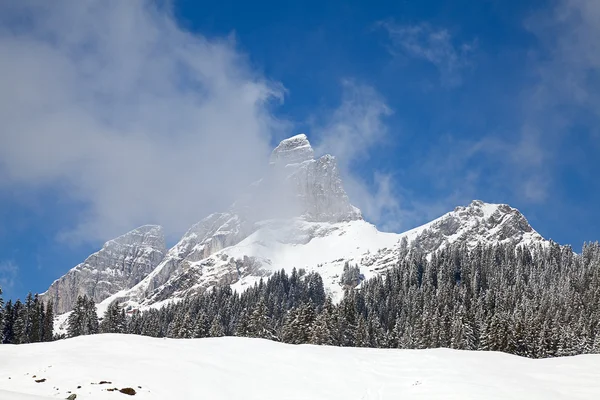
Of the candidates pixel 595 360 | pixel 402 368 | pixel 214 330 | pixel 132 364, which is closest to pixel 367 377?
pixel 402 368

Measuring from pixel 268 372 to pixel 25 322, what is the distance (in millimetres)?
70930

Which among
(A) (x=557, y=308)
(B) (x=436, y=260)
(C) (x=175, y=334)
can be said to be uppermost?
(B) (x=436, y=260)

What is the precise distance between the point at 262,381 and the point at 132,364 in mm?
7741

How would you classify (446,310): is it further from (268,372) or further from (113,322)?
(268,372)

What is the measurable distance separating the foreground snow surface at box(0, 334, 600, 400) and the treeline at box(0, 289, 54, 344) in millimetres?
55181

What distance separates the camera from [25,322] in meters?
82.9

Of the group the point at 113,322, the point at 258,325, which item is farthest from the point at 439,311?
the point at 113,322

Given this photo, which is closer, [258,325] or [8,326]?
[258,325]

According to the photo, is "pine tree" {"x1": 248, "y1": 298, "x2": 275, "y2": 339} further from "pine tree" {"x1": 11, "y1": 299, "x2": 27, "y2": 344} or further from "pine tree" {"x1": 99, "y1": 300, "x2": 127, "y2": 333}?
"pine tree" {"x1": 11, "y1": 299, "x2": 27, "y2": 344}

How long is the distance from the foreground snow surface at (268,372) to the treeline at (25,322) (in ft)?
181

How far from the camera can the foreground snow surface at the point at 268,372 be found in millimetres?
24672

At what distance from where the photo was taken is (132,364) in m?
27.7

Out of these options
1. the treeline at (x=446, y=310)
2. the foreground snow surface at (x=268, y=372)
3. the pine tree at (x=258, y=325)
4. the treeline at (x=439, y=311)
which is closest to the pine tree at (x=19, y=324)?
the treeline at (x=439, y=311)

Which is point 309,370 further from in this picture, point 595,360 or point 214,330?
point 214,330
